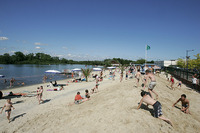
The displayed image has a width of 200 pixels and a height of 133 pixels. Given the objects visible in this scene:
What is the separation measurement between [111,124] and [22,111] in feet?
23.6

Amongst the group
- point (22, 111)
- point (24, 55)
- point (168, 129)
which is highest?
point (24, 55)

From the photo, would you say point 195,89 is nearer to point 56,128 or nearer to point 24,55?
point 56,128

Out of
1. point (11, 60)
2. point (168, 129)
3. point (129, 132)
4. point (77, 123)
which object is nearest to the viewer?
point (129, 132)

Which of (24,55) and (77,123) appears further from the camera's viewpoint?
(24,55)

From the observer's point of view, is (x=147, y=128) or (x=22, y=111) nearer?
(x=147, y=128)

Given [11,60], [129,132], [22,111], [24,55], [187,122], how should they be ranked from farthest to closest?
[24,55], [11,60], [22,111], [187,122], [129,132]

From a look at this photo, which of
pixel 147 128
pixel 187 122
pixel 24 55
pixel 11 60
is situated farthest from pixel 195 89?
pixel 24 55

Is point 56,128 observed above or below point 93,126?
below

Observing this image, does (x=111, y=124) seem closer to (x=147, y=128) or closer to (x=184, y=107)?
(x=147, y=128)

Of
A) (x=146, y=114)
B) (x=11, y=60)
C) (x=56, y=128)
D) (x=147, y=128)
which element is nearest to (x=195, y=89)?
(x=146, y=114)

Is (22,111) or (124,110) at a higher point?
(124,110)

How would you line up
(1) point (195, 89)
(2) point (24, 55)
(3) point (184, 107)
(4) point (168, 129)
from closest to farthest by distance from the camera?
(4) point (168, 129), (3) point (184, 107), (1) point (195, 89), (2) point (24, 55)

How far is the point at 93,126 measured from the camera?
4.69m

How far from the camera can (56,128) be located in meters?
5.17
